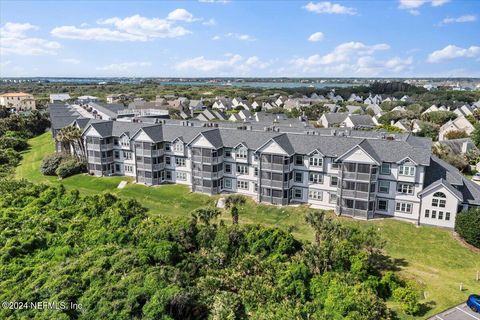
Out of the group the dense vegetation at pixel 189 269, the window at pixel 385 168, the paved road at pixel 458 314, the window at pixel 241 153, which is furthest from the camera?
the window at pixel 241 153

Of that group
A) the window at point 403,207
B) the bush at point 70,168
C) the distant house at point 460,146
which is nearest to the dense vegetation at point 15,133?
the bush at point 70,168

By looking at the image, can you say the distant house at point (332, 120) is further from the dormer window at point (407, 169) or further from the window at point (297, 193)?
the dormer window at point (407, 169)

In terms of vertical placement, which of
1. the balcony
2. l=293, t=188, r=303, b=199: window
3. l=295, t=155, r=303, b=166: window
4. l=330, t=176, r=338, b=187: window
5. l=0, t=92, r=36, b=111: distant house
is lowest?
l=293, t=188, r=303, b=199: window

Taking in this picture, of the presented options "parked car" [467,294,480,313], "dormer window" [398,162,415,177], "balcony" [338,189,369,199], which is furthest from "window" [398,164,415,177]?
"parked car" [467,294,480,313]

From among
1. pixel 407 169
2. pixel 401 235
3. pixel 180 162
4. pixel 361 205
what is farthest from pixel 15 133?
pixel 401 235

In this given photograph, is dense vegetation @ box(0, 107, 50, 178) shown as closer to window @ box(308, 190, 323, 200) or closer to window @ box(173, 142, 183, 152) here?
window @ box(173, 142, 183, 152)

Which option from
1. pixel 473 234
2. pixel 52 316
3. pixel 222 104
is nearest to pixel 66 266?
pixel 52 316

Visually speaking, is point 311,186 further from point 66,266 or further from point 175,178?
point 66,266
